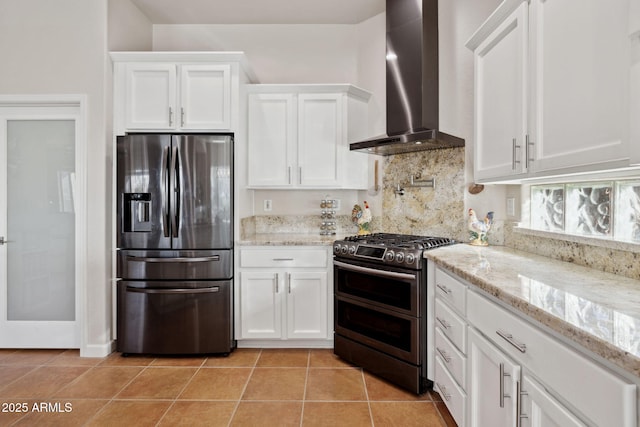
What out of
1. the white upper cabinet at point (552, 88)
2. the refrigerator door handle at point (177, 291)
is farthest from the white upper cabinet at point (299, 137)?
the white upper cabinet at point (552, 88)

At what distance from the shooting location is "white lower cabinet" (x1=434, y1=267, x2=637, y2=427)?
83cm

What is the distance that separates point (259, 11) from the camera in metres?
3.33

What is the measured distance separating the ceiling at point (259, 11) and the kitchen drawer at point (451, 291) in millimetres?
2541

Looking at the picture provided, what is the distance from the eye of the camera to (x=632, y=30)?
1.04 m

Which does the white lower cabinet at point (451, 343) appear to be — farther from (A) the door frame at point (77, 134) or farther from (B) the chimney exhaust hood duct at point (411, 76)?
(A) the door frame at point (77, 134)

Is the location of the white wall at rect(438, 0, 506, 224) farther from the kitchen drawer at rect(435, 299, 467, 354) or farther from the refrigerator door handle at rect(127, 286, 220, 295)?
the refrigerator door handle at rect(127, 286, 220, 295)

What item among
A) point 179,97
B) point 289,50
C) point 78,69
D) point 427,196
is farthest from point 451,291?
point 78,69

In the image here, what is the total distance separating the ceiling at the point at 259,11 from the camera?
318 centimetres

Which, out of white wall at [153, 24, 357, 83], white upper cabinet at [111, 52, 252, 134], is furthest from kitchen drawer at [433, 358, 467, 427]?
white wall at [153, 24, 357, 83]

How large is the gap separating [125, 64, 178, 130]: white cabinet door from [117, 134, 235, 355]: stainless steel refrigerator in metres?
0.17

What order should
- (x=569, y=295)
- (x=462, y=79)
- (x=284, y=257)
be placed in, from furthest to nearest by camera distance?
(x=284, y=257), (x=462, y=79), (x=569, y=295)

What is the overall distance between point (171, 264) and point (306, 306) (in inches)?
44.7

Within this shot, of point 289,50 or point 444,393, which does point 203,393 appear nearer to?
point 444,393

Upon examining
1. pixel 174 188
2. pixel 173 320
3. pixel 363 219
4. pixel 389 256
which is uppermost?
pixel 174 188
